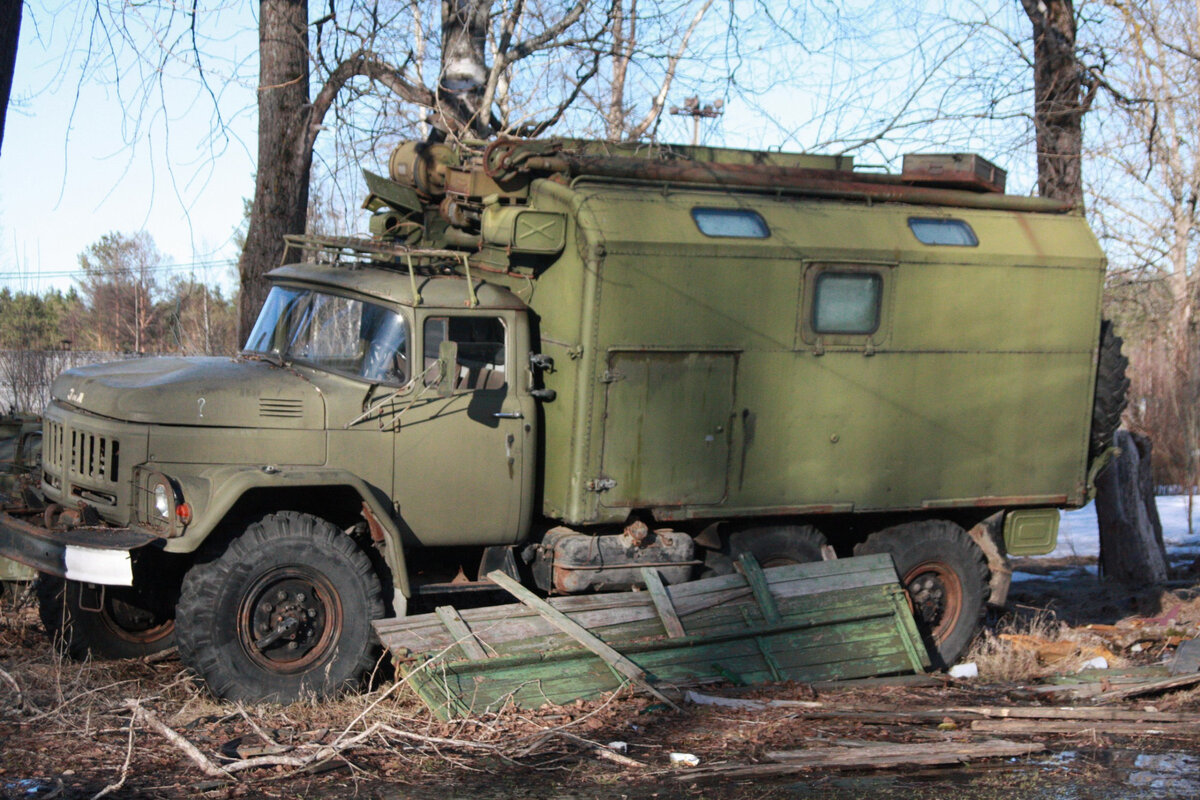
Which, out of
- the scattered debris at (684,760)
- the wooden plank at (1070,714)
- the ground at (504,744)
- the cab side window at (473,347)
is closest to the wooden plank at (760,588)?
the ground at (504,744)

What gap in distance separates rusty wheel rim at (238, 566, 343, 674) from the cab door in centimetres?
69

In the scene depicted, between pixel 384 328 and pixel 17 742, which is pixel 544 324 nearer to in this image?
pixel 384 328

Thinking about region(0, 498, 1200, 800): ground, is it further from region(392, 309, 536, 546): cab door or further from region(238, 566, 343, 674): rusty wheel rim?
region(392, 309, 536, 546): cab door

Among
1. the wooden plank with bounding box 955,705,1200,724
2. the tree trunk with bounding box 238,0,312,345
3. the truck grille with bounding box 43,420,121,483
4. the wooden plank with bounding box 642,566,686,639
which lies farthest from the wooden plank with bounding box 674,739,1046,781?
the tree trunk with bounding box 238,0,312,345

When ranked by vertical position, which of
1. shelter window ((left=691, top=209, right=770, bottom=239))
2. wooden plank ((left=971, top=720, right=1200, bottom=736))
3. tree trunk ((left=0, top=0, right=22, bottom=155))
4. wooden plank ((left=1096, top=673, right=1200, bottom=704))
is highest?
tree trunk ((left=0, top=0, right=22, bottom=155))

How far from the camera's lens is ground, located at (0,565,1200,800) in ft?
17.0

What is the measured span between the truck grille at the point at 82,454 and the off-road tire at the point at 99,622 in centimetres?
75

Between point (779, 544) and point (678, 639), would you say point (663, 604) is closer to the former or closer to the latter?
point (678, 639)

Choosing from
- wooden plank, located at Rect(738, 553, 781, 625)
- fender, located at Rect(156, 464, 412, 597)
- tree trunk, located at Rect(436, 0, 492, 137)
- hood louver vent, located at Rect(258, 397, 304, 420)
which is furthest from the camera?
tree trunk, located at Rect(436, 0, 492, 137)

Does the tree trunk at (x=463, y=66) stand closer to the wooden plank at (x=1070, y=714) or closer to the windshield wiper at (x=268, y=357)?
the windshield wiper at (x=268, y=357)

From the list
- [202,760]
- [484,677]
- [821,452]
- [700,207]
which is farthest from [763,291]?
[202,760]

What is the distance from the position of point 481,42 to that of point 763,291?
477 cm

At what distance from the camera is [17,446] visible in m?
8.12

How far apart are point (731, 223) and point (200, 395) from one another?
3348mm
